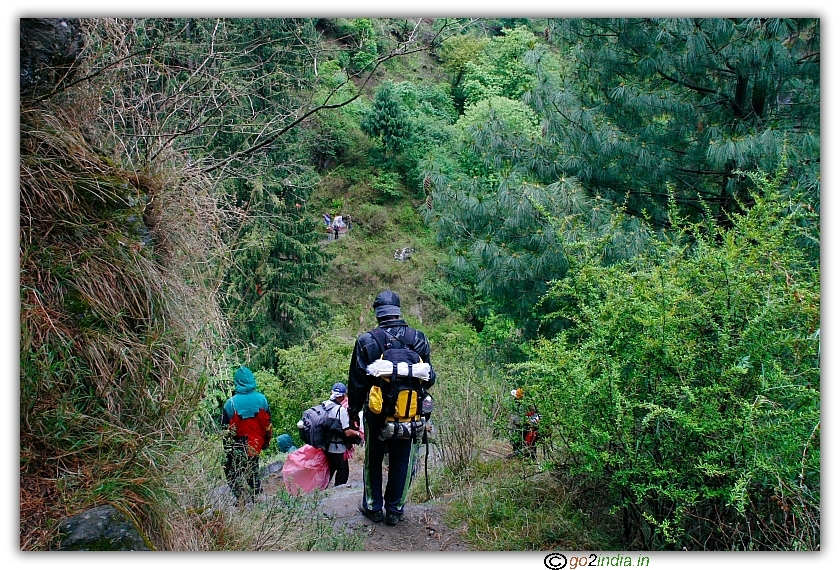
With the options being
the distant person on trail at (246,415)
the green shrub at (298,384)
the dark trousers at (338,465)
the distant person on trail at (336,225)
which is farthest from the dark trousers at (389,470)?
the distant person on trail at (336,225)

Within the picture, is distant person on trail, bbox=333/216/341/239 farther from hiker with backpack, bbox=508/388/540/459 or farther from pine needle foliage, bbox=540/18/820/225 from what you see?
hiker with backpack, bbox=508/388/540/459

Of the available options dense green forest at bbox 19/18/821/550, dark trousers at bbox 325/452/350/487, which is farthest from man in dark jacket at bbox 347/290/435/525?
dark trousers at bbox 325/452/350/487

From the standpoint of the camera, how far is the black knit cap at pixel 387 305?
14.7ft

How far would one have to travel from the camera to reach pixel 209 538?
11.3ft

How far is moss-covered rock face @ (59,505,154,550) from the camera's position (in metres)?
2.80

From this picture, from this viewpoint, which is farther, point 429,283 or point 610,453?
point 429,283

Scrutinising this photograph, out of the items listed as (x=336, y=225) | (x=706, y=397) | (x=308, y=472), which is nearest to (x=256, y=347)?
(x=308, y=472)

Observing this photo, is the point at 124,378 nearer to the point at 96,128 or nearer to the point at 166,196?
the point at 166,196

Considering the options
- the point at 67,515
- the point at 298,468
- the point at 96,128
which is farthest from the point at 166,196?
the point at 298,468

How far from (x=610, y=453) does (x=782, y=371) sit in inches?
36.7

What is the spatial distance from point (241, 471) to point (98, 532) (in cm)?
187

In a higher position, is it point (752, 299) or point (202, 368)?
point (752, 299)

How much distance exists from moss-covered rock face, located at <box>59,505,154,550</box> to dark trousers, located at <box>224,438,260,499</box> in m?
1.23

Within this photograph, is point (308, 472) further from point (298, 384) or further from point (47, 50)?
point (298, 384)
